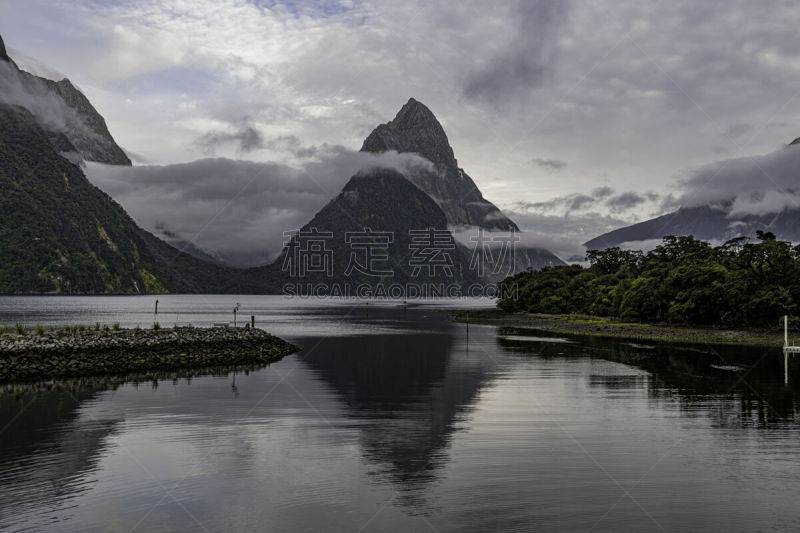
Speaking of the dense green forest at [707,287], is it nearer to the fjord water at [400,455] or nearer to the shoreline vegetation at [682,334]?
the shoreline vegetation at [682,334]

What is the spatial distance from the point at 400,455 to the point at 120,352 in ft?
111

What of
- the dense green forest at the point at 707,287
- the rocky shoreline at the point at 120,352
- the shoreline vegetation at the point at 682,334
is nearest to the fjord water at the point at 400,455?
the rocky shoreline at the point at 120,352

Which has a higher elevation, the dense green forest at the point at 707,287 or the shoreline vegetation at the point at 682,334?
the dense green forest at the point at 707,287

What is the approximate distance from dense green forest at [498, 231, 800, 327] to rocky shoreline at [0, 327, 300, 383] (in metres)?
66.0

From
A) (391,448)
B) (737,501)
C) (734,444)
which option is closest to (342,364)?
(391,448)

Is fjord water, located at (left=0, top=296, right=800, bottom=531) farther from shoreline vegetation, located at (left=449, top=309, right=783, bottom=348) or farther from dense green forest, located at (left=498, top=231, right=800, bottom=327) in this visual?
dense green forest, located at (left=498, top=231, right=800, bottom=327)

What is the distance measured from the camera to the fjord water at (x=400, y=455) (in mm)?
14141

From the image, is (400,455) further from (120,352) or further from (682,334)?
(682,334)

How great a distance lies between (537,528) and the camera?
522 inches

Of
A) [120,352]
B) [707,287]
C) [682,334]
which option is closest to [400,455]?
[120,352]

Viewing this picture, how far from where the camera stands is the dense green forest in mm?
81500

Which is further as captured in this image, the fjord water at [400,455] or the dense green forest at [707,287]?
the dense green forest at [707,287]

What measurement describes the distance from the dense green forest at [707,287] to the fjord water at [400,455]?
4920 centimetres

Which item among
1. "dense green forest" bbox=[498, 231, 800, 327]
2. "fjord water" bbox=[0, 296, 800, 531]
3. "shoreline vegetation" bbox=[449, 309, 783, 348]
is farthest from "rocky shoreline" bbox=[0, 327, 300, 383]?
"dense green forest" bbox=[498, 231, 800, 327]
